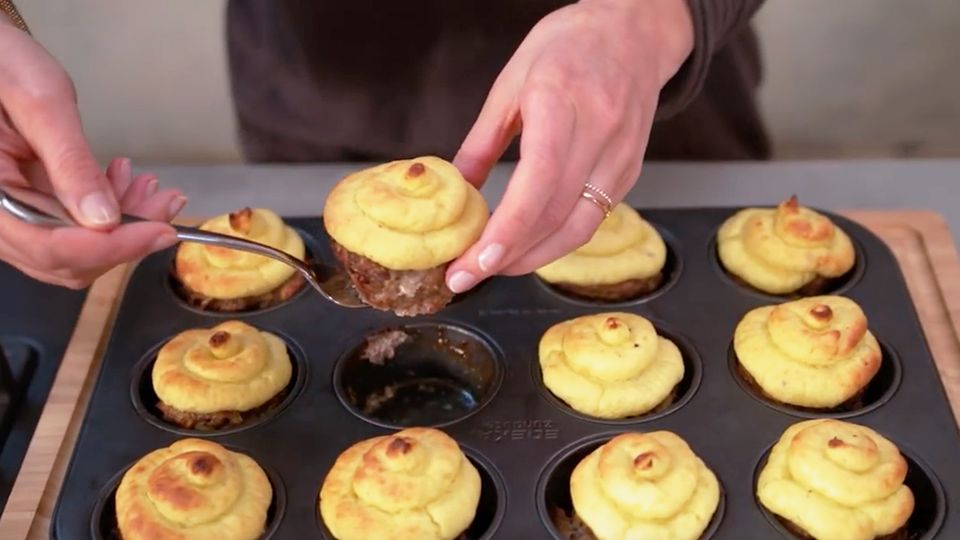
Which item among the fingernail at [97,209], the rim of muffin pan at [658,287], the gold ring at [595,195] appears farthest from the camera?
the rim of muffin pan at [658,287]

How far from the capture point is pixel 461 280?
180 cm

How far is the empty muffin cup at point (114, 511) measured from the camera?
1838 millimetres

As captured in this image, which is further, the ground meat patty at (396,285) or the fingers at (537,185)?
the ground meat patty at (396,285)

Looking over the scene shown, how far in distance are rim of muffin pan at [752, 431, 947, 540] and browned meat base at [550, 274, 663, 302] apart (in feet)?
1.61

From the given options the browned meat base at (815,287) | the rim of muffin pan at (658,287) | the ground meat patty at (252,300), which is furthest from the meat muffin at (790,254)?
the ground meat patty at (252,300)

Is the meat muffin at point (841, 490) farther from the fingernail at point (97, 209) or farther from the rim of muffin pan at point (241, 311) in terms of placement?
the fingernail at point (97, 209)

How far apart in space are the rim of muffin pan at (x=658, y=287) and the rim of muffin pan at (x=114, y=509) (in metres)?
0.71

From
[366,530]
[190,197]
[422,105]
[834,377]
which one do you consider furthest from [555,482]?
[190,197]

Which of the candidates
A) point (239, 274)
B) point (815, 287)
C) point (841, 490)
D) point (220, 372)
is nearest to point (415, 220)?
point (220, 372)

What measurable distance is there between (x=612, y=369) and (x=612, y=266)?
0.32 meters

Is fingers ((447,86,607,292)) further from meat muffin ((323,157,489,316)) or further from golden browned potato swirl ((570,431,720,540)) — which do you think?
golden browned potato swirl ((570,431,720,540))

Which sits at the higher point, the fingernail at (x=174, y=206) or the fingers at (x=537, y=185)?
the fingers at (x=537, y=185)

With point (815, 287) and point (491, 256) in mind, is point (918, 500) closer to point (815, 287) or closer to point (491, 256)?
point (815, 287)

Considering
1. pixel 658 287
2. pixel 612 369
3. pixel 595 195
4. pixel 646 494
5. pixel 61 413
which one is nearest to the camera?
pixel 646 494
